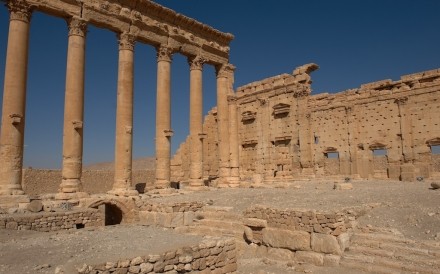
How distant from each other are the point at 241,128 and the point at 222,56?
7353 mm

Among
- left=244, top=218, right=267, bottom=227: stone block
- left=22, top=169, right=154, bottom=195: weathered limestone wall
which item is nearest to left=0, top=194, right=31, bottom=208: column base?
left=22, top=169, right=154, bottom=195: weathered limestone wall

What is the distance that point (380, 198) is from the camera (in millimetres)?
12961

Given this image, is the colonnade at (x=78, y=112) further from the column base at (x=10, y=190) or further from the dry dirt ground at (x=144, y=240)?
the dry dirt ground at (x=144, y=240)

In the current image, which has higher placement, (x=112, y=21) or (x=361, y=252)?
(x=112, y=21)

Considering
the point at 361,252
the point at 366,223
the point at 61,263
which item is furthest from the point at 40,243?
the point at 366,223

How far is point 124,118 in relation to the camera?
18688mm

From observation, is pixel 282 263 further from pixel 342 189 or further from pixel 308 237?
pixel 342 189

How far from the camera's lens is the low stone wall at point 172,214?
13469 millimetres

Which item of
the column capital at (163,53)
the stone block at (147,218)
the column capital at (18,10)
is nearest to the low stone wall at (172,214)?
the stone block at (147,218)

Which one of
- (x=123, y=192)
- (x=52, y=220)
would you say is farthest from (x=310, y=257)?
(x=123, y=192)

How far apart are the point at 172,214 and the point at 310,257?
19.8ft

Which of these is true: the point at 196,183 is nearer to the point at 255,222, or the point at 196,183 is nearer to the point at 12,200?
the point at 12,200

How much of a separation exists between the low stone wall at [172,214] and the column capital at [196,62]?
10882 mm

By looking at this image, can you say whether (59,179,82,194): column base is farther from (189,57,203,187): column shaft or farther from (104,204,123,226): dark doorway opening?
(189,57,203,187): column shaft
